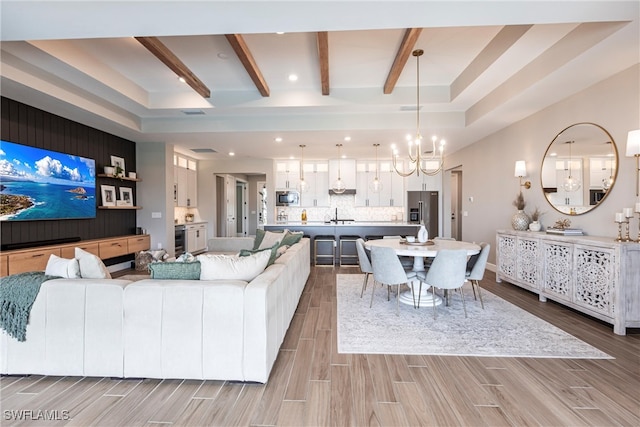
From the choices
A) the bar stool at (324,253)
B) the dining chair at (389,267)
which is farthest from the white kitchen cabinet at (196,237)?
the dining chair at (389,267)

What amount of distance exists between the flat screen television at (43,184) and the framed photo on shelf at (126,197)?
730 mm

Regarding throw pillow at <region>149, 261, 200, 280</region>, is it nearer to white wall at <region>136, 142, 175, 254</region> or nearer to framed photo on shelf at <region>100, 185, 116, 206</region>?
framed photo on shelf at <region>100, 185, 116, 206</region>

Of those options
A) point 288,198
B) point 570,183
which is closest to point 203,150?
point 288,198

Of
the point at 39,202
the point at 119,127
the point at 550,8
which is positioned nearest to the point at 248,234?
the point at 119,127

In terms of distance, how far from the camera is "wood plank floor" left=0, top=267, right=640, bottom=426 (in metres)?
1.74

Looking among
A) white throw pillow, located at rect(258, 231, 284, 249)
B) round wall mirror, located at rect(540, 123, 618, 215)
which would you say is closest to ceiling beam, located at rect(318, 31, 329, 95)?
white throw pillow, located at rect(258, 231, 284, 249)

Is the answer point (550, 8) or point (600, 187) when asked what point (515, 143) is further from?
point (550, 8)

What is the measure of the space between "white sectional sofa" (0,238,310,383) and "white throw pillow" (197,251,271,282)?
5.5 inches

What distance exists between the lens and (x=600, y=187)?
3457 millimetres

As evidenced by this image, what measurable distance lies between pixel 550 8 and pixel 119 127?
238 inches

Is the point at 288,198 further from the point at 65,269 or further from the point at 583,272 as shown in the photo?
the point at 583,272

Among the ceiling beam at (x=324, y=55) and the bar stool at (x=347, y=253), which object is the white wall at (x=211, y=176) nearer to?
the bar stool at (x=347, y=253)

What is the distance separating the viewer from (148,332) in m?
2.09

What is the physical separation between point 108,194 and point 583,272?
735 centimetres
